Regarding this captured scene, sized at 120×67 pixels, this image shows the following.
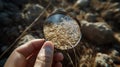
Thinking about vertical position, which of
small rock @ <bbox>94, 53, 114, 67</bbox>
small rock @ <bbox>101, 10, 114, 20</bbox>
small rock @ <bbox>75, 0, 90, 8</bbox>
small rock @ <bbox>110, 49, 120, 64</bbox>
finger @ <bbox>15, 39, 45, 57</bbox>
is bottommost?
small rock @ <bbox>110, 49, 120, 64</bbox>

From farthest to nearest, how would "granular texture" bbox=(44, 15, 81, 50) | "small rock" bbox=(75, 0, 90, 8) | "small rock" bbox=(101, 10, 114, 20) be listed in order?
1. "small rock" bbox=(75, 0, 90, 8)
2. "small rock" bbox=(101, 10, 114, 20)
3. "granular texture" bbox=(44, 15, 81, 50)

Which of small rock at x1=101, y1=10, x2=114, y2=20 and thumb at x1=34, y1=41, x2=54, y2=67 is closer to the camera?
thumb at x1=34, y1=41, x2=54, y2=67

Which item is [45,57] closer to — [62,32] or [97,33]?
[62,32]

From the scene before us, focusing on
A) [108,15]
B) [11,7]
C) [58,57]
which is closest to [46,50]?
[58,57]

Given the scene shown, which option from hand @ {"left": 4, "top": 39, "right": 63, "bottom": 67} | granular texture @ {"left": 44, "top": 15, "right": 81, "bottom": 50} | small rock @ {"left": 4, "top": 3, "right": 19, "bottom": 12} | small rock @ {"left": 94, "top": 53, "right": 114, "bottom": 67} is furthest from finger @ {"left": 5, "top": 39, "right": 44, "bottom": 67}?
small rock @ {"left": 4, "top": 3, "right": 19, "bottom": 12}

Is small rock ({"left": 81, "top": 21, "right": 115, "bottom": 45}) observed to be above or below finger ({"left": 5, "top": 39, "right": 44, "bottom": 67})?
below

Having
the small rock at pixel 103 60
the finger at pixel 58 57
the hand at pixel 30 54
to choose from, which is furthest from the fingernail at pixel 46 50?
the small rock at pixel 103 60

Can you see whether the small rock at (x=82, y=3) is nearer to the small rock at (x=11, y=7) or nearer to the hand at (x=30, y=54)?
the small rock at (x=11, y=7)

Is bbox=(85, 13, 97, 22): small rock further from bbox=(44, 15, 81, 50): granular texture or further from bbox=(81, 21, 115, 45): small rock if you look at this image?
bbox=(44, 15, 81, 50): granular texture
